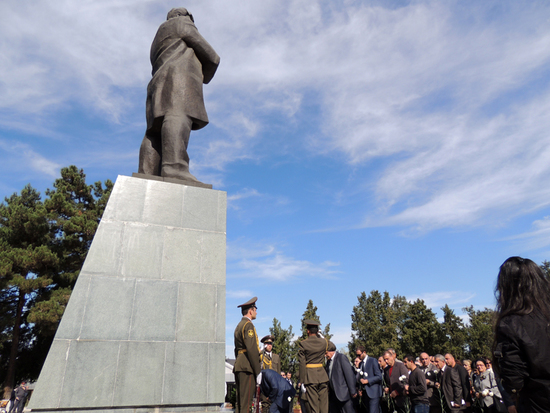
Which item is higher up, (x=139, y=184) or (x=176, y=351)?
(x=139, y=184)

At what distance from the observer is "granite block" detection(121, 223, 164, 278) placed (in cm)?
433

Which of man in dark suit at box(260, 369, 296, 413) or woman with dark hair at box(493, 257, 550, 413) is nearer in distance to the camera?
woman with dark hair at box(493, 257, 550, 413)

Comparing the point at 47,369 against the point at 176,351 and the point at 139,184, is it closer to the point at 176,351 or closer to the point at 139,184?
the point at 176,351

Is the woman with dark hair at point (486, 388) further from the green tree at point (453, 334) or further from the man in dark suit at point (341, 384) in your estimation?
the green tree at point (453, 334)

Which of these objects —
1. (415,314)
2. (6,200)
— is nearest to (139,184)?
(6,200)

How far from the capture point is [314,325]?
265 inches

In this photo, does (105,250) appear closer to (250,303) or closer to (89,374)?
(89,374)

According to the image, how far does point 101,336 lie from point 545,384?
395 centimetres

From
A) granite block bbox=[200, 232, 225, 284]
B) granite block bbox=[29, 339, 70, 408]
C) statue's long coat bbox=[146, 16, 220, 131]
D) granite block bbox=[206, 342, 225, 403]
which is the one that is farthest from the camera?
statue's long coat bbox=[146, 16, 220, 131]

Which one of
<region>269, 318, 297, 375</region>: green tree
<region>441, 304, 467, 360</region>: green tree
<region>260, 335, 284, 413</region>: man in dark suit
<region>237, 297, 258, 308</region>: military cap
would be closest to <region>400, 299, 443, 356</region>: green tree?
<region>441, 304, 467, 360</region>: green tree

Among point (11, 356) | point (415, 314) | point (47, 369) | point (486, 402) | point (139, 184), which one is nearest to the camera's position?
point (47, 369)

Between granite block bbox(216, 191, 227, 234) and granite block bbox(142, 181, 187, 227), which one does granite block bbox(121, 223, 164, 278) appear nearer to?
granite block bbox(142, 181, 187, 227)

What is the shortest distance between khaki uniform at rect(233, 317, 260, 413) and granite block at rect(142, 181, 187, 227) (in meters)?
1.72

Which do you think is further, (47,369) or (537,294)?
Answer: (47,369)
